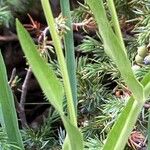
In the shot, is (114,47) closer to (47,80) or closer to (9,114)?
(47,80)

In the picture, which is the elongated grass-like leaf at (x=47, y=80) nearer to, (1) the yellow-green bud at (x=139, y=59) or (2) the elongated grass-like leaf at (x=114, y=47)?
(2) the elongated grass-like leaf at (x=114, y=47)

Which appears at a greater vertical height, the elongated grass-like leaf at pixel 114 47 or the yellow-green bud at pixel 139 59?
the elongated grass-like leaf at pixel 114 47

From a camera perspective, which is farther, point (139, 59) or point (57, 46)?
point (139, 59)

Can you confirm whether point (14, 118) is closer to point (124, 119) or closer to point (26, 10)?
point (124, 119)

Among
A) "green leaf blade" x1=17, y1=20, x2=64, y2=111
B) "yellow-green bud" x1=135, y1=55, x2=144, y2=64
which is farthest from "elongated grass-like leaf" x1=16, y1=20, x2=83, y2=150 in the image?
"yellow-green bud" x1=135, y1=55, x2=144, y2=64

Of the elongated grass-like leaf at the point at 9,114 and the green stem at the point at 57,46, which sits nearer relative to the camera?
the green stem at the point at 57,46

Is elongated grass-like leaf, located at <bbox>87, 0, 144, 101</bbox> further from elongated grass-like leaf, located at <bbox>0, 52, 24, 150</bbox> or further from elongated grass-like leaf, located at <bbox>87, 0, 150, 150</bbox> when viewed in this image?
elongated grass-like leaf, located at <bbox>0, 52, 24, 150</bbox>

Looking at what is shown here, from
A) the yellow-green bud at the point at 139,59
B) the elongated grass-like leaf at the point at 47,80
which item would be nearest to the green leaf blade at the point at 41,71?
the elongated grass-like leaf at the point at 47,80

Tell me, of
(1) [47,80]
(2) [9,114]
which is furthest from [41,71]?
(2) [9,114]
